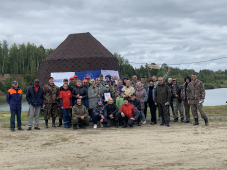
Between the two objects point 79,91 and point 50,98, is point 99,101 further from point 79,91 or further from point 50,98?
point 50,98

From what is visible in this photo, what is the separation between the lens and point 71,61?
10555mm

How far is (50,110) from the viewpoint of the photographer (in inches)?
317

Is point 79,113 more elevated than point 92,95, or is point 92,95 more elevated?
point 92,95

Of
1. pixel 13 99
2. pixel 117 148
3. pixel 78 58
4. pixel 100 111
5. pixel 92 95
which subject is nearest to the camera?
pixel 117 148

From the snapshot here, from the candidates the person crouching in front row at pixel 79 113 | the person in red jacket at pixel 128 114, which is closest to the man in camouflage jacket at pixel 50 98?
the person crouching in front row at pixel 79 113

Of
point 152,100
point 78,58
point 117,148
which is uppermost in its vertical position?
point 78,58

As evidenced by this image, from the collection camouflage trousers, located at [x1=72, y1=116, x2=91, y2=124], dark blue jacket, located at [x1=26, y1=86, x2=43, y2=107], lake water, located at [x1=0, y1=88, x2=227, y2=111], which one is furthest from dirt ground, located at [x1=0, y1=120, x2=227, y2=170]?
lake water, located at [x1=0, y1=88, x2=227, y2=111]

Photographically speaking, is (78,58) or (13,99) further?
(78,58)

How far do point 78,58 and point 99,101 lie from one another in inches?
128

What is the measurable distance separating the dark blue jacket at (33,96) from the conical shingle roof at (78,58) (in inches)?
110

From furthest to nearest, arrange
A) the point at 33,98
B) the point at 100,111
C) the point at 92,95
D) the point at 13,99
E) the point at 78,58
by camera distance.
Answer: the point at 78,58 < the point at 92,95 < the point at 100,111 < the point at 33,98 < the point at 13,99

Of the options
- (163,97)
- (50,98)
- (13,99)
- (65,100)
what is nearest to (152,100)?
(163,97)

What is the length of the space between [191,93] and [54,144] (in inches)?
178

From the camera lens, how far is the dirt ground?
4.26 meters
